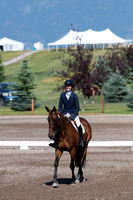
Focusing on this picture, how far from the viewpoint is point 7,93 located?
42.6 meters

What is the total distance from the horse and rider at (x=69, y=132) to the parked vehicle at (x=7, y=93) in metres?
27.7

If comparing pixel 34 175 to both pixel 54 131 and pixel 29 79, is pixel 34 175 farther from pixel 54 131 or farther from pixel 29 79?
pixel 29 79

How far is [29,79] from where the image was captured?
40156 mm

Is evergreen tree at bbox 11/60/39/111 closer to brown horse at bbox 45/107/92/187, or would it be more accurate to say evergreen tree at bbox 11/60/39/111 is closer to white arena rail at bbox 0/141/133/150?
white arena rail at bbox 0/141/133/150

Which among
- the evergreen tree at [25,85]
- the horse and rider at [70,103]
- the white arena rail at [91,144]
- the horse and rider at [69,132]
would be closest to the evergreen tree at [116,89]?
the evergreen tree at [25,85]

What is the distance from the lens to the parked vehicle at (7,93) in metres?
40.2

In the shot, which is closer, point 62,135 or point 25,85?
point 62,135

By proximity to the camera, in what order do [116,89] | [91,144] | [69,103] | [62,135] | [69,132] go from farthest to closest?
1. [116,89]
2. [91,144]
3. [69,103]
4. [69,132]
5. [62,135]

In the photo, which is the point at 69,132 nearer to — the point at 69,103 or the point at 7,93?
the point at 69,103

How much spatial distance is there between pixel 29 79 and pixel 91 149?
23822mm

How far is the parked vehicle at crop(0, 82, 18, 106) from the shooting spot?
40188 mm

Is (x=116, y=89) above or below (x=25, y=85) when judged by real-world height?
below

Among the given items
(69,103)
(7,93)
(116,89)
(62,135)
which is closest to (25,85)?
(7,93)

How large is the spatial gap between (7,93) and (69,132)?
32728mm
